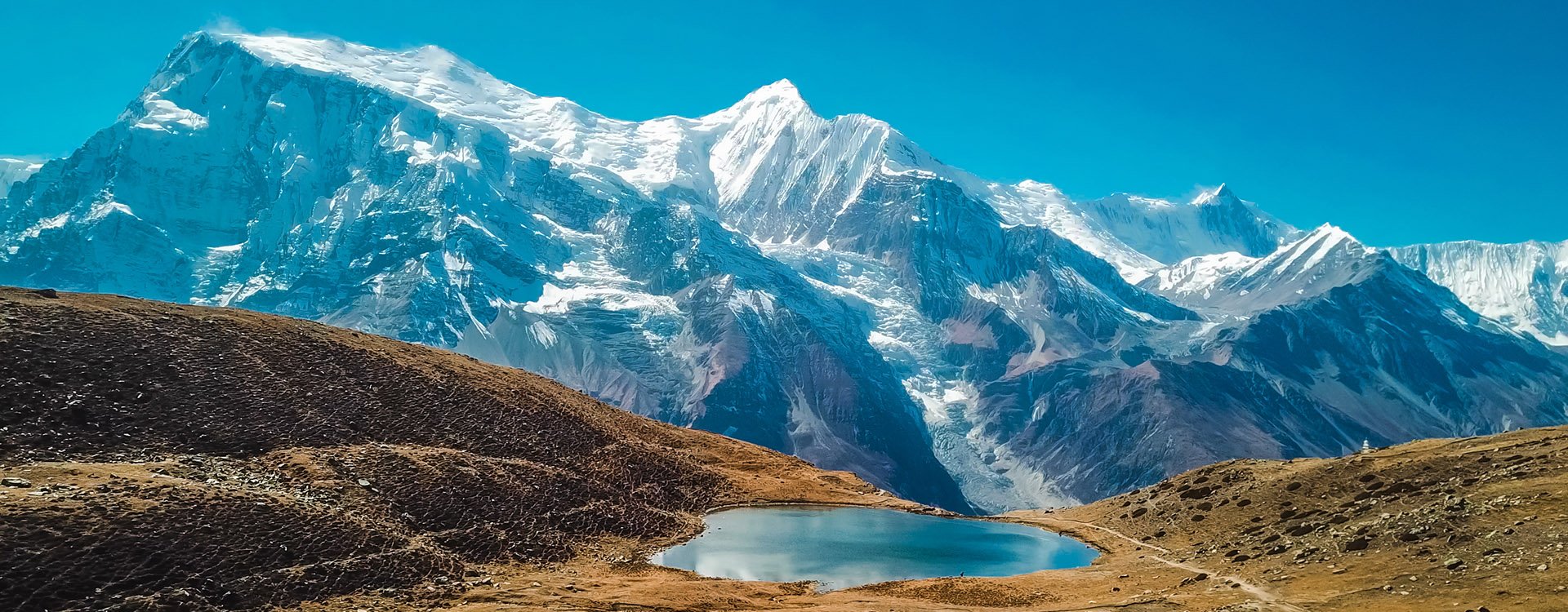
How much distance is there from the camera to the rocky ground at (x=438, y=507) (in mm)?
53156

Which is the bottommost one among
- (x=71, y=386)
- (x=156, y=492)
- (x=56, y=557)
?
(x=56, y=557)

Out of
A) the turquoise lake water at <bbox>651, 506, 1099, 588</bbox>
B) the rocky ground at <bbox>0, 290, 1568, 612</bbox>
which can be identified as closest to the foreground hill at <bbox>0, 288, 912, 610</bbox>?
the rocky ground at <bbox>0, 290, 1568, 612</bbox>

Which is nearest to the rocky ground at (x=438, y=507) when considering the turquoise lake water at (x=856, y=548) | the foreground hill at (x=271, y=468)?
the foreground hill at (x=271, y=468)

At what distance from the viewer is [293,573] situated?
5638 centimetres

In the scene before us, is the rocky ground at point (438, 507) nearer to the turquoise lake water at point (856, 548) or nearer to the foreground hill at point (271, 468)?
the foreground hill at point (271, 468)

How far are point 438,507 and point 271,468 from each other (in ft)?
36.5

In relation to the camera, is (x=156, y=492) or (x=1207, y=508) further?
(x=1207, y=508)

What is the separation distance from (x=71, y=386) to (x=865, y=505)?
7843cm

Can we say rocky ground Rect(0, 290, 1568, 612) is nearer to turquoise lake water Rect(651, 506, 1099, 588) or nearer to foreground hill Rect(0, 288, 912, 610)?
foreground hill Rect(0, 288, 912, 610)

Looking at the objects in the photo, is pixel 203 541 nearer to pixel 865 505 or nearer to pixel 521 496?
pixel 521 496

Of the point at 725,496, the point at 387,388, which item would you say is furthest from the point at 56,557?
the point at 725,496

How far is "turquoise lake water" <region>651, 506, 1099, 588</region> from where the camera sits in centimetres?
8038

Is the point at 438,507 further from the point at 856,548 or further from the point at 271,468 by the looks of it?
the point at 856,548

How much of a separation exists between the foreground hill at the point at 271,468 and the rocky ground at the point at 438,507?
8.0 inches
